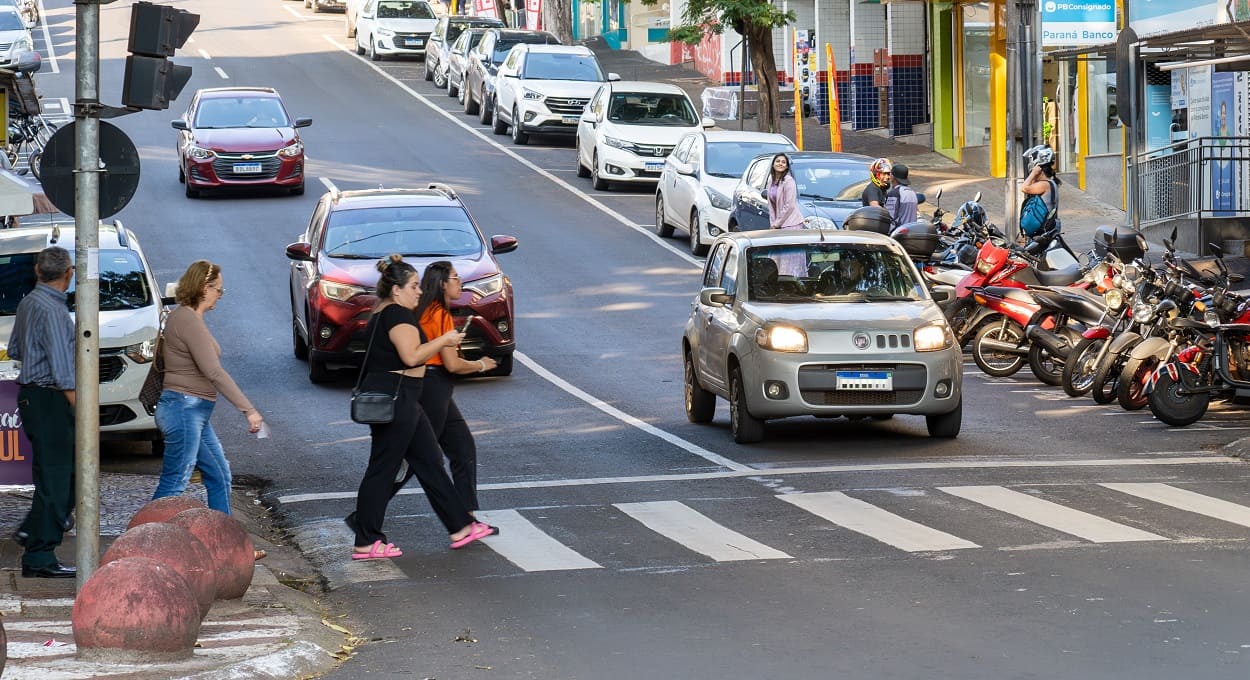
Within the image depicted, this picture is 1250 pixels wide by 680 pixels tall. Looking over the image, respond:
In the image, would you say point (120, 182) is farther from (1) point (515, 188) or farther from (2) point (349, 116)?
(2) point (349, 116)

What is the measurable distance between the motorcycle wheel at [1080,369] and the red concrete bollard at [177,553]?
966 cm

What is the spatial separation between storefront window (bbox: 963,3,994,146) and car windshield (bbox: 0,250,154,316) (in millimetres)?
23638

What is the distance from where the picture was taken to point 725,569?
1034cm

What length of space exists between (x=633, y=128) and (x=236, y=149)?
6.70m

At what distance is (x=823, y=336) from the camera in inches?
575

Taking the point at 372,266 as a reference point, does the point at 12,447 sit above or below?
below

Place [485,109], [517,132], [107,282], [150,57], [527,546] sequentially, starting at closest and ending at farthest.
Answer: [150,57] → [527,546] → [107,282] → [517,132] → [485,109]

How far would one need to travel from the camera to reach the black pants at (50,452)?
10602mm

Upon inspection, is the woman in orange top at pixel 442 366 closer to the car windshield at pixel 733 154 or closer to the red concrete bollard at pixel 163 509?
the red concrete bollard at pixel 163 509

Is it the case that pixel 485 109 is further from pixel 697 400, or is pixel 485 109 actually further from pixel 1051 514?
pixel 1051 514

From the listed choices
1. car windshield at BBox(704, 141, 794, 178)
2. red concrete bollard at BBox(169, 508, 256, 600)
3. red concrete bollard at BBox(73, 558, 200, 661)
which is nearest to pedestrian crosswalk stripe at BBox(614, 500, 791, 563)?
red concrete bollard at BBox(169, 508, 256, 600)

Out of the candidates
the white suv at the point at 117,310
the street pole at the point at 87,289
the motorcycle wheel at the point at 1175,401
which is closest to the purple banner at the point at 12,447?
the white suv at the point at 117,310

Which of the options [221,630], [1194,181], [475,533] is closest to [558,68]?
[1194,181]

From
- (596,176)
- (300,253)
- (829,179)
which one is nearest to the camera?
(300,253)
